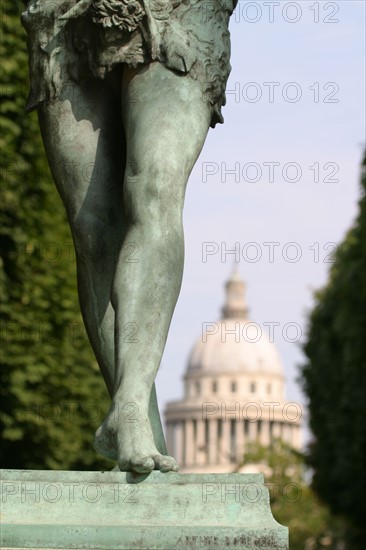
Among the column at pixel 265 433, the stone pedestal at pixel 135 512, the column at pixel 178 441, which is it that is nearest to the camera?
the stone pedestal at pixel 135 512

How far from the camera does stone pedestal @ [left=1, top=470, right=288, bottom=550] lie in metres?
5.22

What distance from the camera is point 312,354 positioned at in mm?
47000

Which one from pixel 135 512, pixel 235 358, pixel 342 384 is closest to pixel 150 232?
pixel 135 512

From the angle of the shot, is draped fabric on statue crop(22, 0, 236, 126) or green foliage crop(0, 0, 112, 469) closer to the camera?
draped fabric on statue crop(22, 0, 236, 126)

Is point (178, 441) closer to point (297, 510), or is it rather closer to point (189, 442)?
point (189, 442)

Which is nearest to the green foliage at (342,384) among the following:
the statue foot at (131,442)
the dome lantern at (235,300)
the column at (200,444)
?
the statue foot at (131,442)

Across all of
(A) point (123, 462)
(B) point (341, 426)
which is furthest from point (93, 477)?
(B) point (341, 426)

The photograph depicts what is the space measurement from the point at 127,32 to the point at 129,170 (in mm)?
475

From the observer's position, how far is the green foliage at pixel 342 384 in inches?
1407

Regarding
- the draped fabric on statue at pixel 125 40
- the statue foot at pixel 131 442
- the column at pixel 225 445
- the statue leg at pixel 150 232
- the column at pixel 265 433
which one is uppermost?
the draped fabric on statue at pixel 125 40

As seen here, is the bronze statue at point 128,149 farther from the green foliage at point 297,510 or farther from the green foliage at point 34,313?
the green foliage at point 297,510

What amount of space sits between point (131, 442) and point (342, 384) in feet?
119

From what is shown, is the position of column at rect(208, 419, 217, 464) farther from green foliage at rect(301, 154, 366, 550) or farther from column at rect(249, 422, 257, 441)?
green foliage at rect(301, 154, 366, 550)

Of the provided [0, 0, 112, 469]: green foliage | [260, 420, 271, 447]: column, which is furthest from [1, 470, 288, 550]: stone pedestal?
[260, 420, 271, 447]: column
